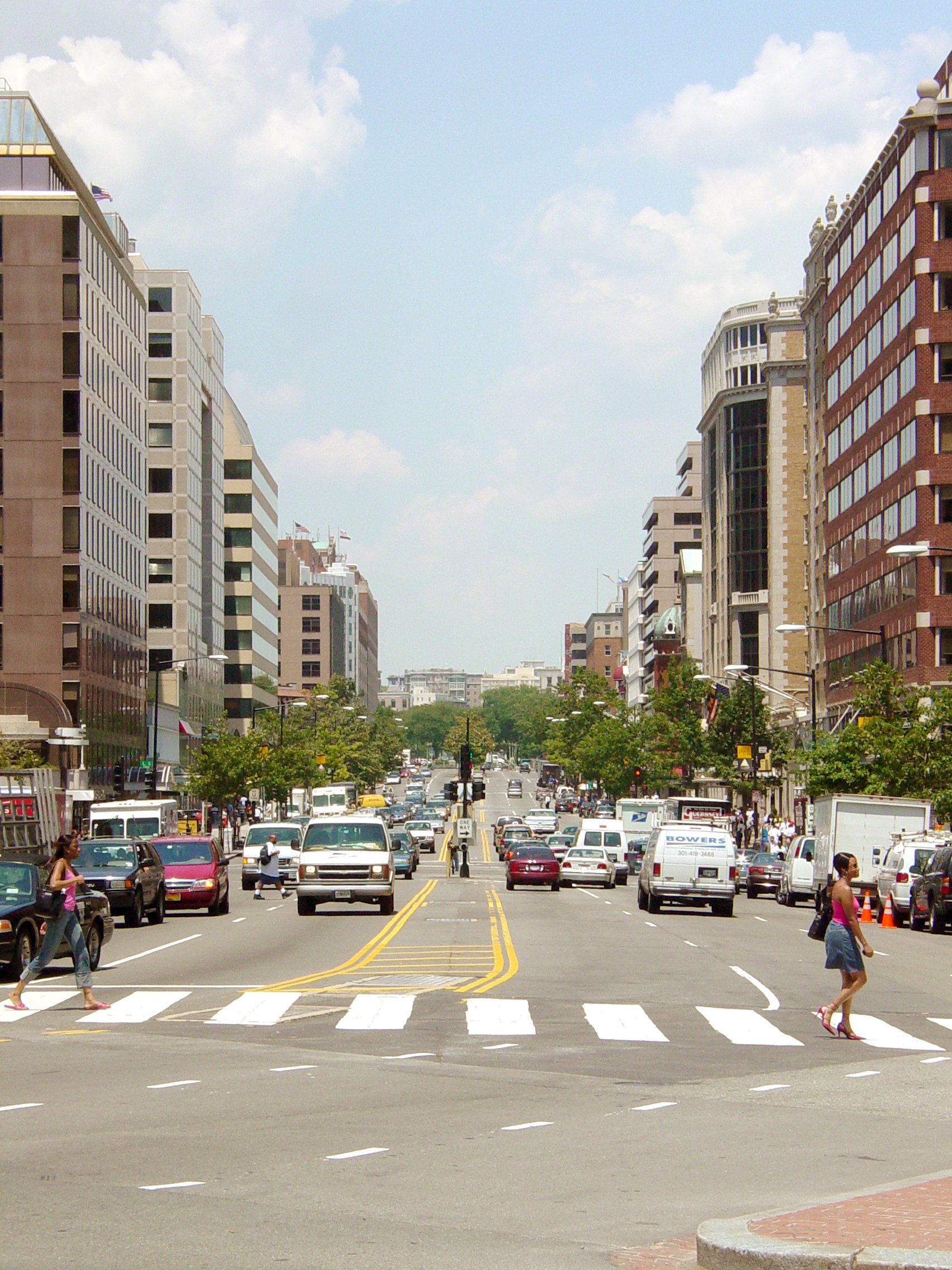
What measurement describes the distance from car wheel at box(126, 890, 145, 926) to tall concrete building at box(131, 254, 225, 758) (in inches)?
3076

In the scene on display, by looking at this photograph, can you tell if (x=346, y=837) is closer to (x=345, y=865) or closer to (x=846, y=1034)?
(x=345, y=865)

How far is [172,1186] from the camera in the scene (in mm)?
9336

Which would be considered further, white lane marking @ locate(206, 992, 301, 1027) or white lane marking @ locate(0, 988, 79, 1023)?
white lane marking @ locate(0, 988, 79, 1023)

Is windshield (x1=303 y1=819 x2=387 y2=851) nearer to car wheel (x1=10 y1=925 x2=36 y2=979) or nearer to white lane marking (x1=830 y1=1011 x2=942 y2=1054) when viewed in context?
car wheel (x1=10 y1=925 x2=36 y2=979)

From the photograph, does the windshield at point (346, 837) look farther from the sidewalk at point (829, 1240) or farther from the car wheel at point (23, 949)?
the sidewalk at point (829, 1240)

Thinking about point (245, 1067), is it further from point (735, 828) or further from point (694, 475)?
point (694, 475)

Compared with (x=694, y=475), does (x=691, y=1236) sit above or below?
below

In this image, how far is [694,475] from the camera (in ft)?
605

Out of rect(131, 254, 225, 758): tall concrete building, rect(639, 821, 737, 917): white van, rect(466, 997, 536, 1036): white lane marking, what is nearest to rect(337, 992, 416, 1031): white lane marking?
rect(466, 997, 536, 1036): white lane marking

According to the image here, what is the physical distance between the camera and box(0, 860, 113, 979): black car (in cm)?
2138

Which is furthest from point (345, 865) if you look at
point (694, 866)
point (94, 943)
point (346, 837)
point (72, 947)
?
point (72, 947)

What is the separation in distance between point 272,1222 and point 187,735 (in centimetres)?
10718

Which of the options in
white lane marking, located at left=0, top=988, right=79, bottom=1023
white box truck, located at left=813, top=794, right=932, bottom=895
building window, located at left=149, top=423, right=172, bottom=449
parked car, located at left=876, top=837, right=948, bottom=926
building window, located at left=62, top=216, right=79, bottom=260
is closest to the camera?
white lane marking, located at left=0, top=988, right=79, bottom=1023

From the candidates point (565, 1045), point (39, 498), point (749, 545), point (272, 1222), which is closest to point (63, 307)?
point (39, 498)
